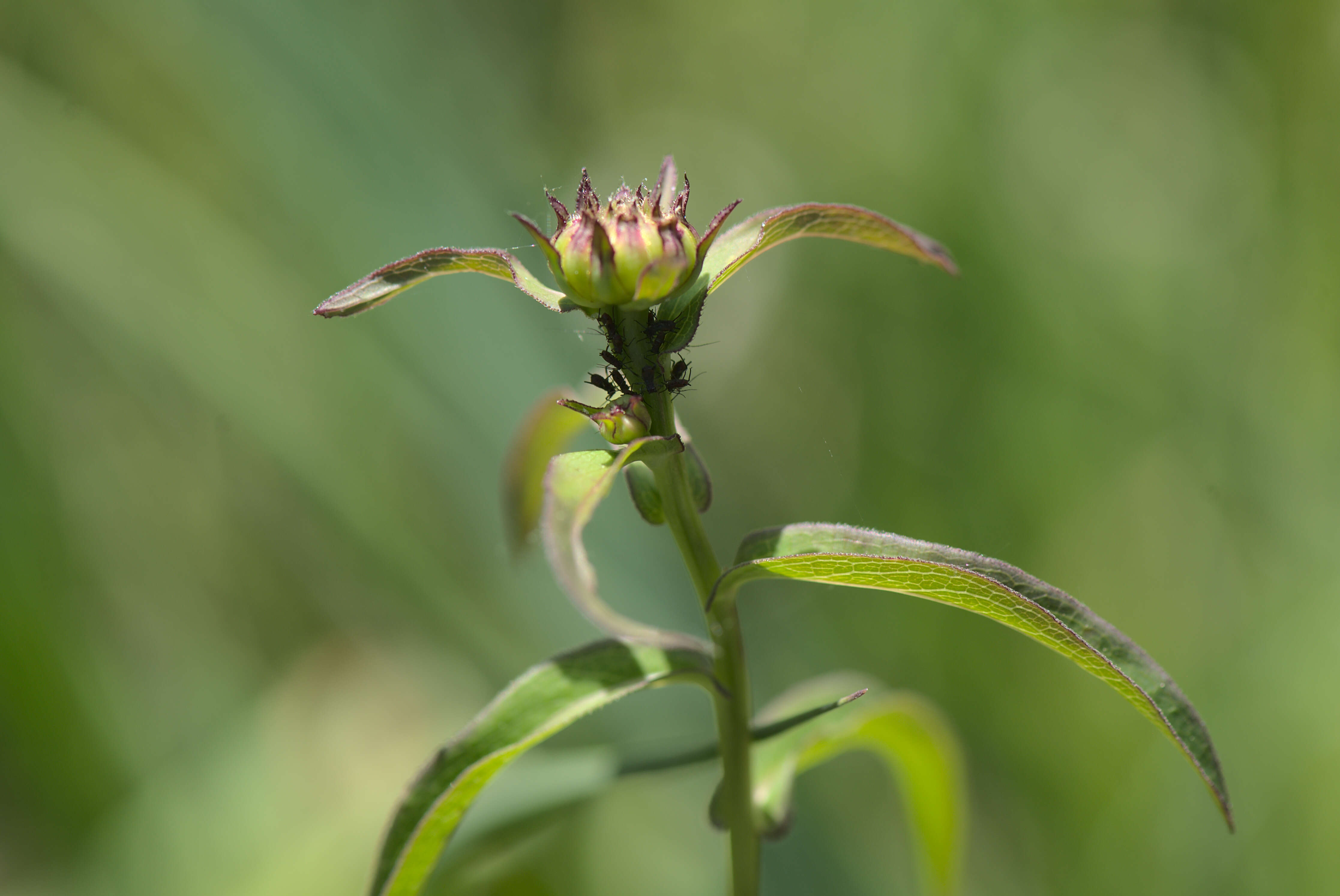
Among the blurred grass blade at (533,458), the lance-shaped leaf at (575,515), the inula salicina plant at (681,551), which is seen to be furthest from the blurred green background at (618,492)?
the lance-shaped leaf at (575,515)

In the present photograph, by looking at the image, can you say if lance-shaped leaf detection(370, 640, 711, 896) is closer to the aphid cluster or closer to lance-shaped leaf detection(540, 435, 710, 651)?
lance-shaped leaf detection(540, 435, 710, 651)

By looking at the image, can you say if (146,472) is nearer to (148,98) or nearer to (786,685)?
(148,98)

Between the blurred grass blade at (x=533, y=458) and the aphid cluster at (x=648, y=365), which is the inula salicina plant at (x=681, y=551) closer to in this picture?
the aphid cluster at (x=648, y=365)

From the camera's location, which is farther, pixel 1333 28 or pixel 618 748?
pixel 1333 28

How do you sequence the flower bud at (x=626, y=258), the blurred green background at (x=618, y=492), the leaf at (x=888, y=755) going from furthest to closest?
the blurred green background at (x=618, y=492), the leaf at (x=888, y=755), the flower bud at (x=626, y=258)

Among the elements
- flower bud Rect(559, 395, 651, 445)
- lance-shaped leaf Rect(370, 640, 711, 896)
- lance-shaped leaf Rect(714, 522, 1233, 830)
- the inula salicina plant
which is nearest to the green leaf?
the inula salicina plant

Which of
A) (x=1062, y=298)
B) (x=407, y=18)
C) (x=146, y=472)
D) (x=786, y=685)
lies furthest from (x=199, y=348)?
(x=1062, y=298)
